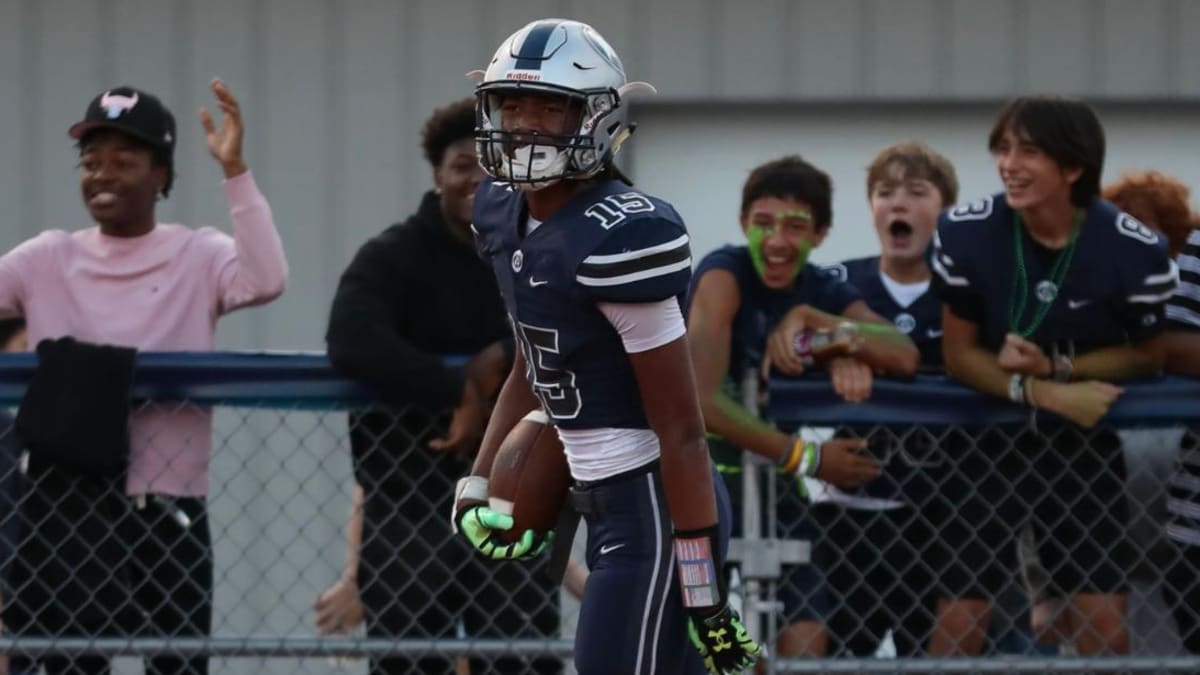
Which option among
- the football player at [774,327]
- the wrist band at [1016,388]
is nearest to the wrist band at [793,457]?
the football player at [774,327]

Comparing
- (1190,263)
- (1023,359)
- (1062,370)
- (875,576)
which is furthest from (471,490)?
(1190,263)

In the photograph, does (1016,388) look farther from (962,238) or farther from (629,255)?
(629,255)

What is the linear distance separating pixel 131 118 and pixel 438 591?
1.59 m

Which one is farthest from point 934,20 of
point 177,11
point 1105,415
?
point 1105,415

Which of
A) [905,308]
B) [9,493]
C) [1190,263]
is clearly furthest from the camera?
[905,308]

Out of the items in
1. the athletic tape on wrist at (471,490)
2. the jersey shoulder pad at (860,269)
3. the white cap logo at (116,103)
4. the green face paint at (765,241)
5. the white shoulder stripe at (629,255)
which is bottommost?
the athletic tape on wrist at (471,490)

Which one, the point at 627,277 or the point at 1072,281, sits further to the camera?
the point at 1072,281

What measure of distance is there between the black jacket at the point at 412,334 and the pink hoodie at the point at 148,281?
1.03 ft

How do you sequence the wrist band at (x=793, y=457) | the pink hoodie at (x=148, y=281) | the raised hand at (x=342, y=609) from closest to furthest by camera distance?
the wrist band at (x=793, y=457) → the raised hand at (x=342, y=609) → the pink hoodie at (x=148, y=281)

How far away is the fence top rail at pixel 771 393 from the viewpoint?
5.15 metres

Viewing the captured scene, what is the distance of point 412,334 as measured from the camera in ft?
17.9

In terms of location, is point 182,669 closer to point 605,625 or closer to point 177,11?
point 605,625

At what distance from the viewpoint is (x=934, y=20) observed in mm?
8461

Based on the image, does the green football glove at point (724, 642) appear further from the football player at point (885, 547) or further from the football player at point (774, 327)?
the football player at point (885, 547)
